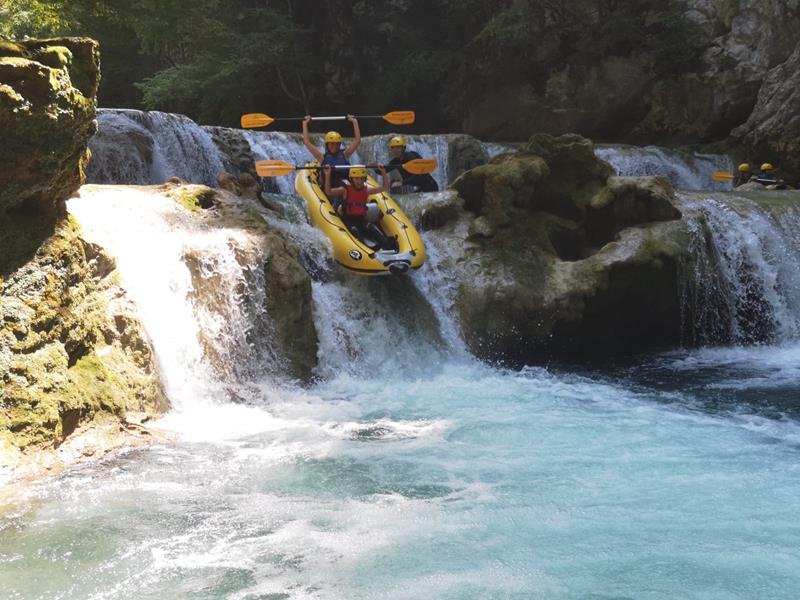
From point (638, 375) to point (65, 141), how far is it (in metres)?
5.17

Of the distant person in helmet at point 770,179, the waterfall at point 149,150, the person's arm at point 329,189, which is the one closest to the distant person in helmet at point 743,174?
the distant person in helmet at point 770,179

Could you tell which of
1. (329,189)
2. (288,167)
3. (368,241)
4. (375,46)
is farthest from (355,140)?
(375,46)

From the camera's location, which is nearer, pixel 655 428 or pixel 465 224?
pixel 655 428

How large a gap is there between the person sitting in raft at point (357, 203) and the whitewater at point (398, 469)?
448mm

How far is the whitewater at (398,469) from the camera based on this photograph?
10.5 feet

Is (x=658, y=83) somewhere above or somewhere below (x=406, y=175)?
above

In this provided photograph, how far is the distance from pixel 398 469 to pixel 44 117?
2812 mm

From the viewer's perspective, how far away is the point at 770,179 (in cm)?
1155

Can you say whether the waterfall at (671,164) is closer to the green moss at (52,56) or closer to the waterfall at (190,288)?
the waterfall at (190,288)

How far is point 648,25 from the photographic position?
15.7 m

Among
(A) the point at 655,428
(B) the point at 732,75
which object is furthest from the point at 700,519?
(B) the point at 732,75

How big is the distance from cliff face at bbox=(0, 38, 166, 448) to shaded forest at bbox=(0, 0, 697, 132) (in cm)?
1177

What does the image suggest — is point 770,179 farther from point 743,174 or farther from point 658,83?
point 658,83

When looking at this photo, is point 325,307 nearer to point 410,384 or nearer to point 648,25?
point 410,384
